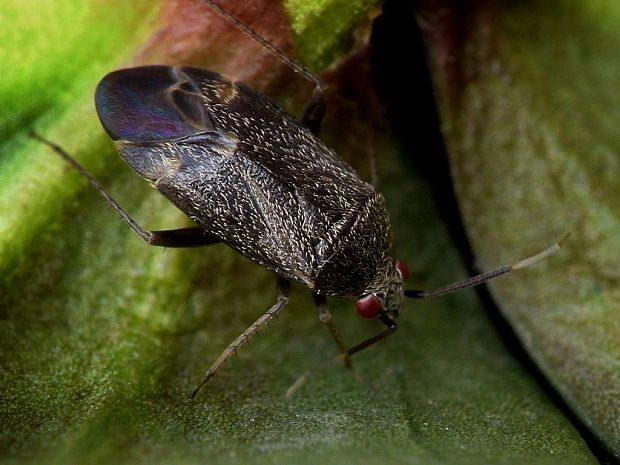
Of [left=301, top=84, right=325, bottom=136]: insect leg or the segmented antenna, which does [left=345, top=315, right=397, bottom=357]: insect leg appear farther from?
the segmented antenna

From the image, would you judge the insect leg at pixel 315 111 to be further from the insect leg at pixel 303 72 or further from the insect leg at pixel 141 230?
the insect leg at pixel 141 230

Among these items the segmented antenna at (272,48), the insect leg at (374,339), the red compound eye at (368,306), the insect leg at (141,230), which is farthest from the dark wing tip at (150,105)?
the insect leg at (374,339)

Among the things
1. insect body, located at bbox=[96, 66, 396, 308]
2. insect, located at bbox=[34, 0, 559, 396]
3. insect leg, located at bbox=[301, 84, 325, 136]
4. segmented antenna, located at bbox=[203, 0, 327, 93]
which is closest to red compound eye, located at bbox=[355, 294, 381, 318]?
insect, located at bbox=[34, 0, 559, 396]

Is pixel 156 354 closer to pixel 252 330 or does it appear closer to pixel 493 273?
pixel 252 330

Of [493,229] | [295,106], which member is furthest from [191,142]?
[493,229]

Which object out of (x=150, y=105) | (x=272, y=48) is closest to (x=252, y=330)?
(x=272, y=48)

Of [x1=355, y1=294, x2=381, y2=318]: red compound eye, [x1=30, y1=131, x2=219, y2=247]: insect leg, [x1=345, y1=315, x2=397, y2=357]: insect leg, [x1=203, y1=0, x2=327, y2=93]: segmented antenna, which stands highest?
[x1=203, y1=0, x2=327, y2=93]: segmented antenna
